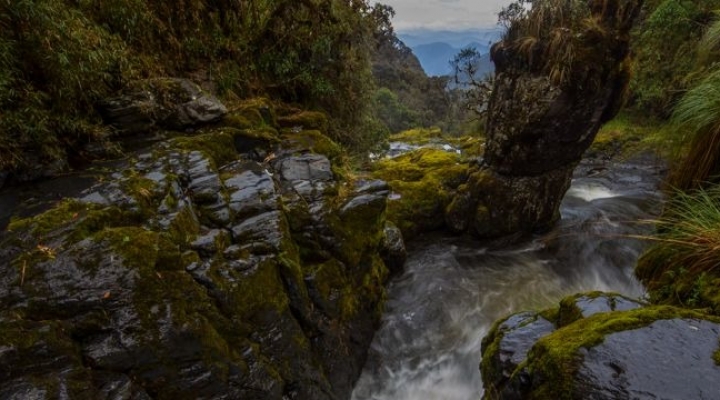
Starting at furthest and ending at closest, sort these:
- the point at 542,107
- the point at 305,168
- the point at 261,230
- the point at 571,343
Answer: the point at 542,107, the point at 305,168, the point at 261,230, the point at 571,343

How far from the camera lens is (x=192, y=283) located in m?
3.24

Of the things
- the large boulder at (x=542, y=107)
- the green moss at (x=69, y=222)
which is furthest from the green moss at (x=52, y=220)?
the large boulder at (x=542, y=107)

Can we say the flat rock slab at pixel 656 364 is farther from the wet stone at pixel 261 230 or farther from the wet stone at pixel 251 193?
the wet stone at pixel 251 193

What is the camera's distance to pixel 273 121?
624 centimetres

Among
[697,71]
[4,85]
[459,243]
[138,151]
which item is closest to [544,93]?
[697,71]

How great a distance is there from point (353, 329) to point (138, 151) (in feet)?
11.4

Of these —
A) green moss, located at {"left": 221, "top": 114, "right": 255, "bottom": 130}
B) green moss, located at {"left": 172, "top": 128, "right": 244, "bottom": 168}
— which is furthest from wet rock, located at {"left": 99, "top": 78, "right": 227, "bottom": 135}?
green moss, located at {"left": 172, "top": 128, "right": 244, "bottom": 168}

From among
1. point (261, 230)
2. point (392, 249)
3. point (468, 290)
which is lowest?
point (468, 290)

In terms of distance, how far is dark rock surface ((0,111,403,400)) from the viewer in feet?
8.64

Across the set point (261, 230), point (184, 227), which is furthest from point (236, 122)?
point (184, 227)

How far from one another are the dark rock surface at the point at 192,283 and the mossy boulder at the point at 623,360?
7.02ft

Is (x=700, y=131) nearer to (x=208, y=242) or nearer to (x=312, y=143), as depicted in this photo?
(x=312, y=143)

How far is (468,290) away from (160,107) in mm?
6110

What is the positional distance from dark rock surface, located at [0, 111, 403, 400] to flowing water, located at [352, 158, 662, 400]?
0.85m
